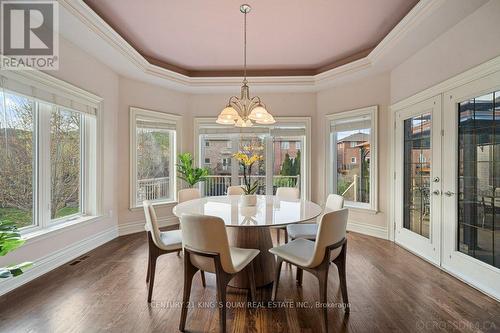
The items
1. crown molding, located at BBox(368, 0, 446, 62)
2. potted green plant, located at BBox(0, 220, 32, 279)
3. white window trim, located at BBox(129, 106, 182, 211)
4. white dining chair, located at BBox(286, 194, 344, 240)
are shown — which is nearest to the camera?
potted green plant, located at BBox(0, 220, 32, 279)

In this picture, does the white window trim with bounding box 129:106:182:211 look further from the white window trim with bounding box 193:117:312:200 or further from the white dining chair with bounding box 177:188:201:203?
the white dining chair with bounding box 177:188:201:203

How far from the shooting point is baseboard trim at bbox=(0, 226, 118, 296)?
236cm

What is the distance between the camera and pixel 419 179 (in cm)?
331

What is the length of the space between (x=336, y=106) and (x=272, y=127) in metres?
1.27

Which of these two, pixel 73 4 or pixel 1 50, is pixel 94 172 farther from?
pixel 73 4

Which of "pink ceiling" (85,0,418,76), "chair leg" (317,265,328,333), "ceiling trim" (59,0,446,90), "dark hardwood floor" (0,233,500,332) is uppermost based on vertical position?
"pink ceiling" (85,0,418,76)

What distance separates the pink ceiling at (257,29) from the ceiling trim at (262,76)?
0.15 meters

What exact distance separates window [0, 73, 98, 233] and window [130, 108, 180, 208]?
2.35 ft

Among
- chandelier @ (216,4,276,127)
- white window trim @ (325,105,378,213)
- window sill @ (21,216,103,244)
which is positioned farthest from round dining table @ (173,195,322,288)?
white window trim @ (325,105,378,213)

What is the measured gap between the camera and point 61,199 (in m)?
3.17

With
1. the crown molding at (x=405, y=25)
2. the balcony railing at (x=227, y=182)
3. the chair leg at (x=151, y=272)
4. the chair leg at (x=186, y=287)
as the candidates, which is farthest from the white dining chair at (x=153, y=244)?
the crown molding at (x=405, y=25)

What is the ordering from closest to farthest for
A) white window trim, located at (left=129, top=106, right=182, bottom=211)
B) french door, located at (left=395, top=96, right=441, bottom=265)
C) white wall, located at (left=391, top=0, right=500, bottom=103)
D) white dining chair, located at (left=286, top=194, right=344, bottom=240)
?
white wall, located at (left=391, top=0, right=500, bottom=103) < white dining chair, located at (left=286, top=194, right=344, bottom=240) < french door, located at (left=395, top=96, right=441, bottom=265) < white window trim, located at (left=129, top=106, right=182, bottom=211)

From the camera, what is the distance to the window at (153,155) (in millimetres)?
4270

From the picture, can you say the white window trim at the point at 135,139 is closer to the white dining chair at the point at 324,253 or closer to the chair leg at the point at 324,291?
the white dining chair at the point at 324,253
